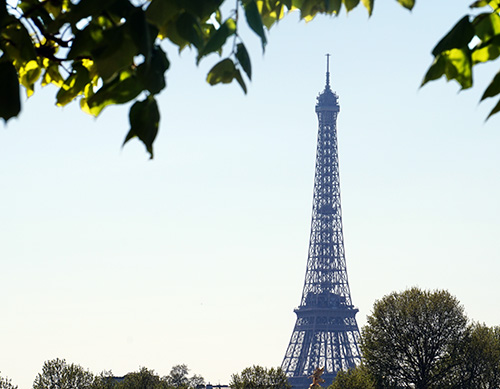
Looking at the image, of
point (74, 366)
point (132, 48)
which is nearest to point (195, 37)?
point (132, 48)

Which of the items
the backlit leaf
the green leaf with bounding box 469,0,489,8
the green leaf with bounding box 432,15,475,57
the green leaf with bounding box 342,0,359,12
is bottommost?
the green leaf with bounding box 432,15,475,57

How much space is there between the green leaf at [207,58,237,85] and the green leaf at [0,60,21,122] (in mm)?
1096

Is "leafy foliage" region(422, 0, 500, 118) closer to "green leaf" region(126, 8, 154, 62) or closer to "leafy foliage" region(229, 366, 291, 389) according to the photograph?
"green leaf" region(126, 8, 154, 62)

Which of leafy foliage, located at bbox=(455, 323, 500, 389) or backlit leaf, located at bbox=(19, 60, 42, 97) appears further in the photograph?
leafy foliage, located at bbox=(455, 323, 500, 389)

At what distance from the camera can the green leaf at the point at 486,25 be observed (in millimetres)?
3457

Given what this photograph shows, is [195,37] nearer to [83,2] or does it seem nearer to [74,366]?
[83,2]

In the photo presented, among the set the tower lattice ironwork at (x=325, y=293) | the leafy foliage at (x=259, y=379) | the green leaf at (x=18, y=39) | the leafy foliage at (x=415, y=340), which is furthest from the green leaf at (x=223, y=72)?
the tower lattice ironwork at (x=325, y=293)

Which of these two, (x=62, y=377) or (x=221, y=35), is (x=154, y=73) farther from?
(x=62, y=377)

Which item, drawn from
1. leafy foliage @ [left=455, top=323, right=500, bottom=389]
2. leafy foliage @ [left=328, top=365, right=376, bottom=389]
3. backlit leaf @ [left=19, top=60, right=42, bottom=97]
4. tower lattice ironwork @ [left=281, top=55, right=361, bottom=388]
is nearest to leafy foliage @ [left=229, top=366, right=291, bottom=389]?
leafy foliage @ [left=328, top=365, right=376, bottom=389]

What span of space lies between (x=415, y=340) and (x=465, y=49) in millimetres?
64414

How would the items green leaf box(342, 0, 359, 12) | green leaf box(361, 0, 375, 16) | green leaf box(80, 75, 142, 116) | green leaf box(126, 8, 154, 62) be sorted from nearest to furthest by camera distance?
1. green leaf box(126, 8, 154, 62)
2. green leaf box(80, 75, 142, 116)
3. green leaf box(361, 0, 375, 16)
4. green leaf box(342, 0, 359, 12)

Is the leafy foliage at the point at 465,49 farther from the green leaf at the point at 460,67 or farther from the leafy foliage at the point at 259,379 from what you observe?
the leafy foliage at the point at 259,379

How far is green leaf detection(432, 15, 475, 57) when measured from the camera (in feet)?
11.1

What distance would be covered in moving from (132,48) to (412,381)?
64.3m
